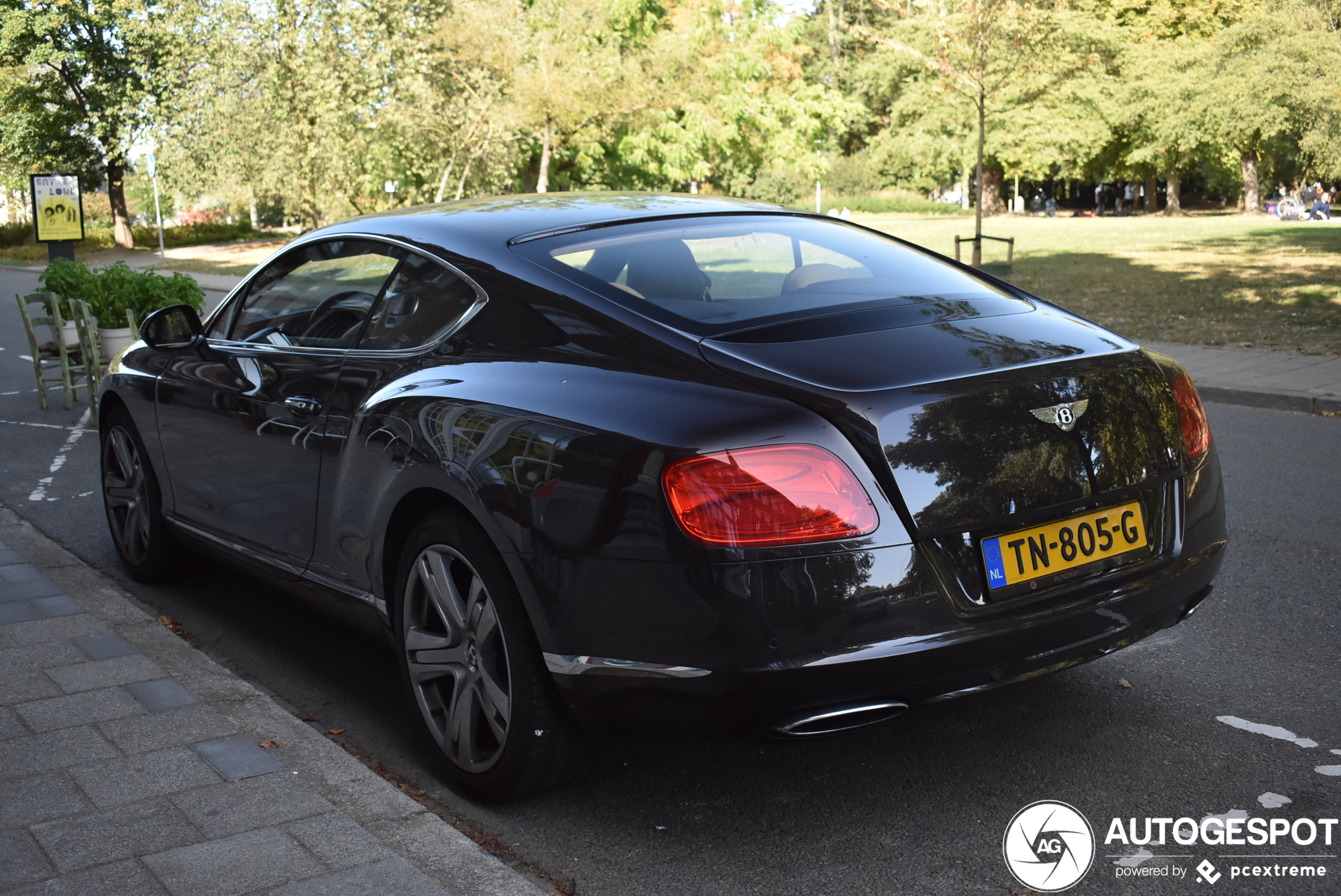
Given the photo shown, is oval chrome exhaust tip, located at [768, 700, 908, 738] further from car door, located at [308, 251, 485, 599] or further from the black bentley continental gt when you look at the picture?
car door, located at [308, 251, 485, 599]

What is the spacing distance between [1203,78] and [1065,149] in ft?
26.1

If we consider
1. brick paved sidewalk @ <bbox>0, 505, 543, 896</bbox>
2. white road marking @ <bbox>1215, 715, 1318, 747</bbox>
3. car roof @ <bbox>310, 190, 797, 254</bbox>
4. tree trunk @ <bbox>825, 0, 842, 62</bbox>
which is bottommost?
white road marking @ <bbox>1215, 715, 1318, 747</bbox>

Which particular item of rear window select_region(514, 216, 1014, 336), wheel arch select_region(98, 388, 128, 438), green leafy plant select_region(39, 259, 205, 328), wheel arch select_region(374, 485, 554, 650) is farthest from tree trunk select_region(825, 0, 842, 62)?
wheel arch select_region(374, 485, 554, 650)

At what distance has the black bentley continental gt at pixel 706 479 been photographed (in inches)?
107

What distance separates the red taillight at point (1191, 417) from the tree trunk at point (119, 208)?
5742cm

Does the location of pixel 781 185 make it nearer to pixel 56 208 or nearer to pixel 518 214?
pixel 56 208

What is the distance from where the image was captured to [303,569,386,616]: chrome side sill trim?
365 centimetres

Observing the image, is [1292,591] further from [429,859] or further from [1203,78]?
[1203,78]

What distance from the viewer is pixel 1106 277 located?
22.2m

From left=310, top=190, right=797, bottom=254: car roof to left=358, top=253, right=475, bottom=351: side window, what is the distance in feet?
0.33

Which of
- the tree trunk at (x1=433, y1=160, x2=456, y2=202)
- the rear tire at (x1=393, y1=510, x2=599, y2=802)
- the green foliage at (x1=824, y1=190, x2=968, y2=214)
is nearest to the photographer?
the rear tire at (x1=393, y1=510, x2=599, y2=802)

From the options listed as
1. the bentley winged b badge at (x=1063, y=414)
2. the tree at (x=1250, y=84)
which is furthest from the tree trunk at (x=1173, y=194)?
the bentley winged b badge at (x=1063, y=414)

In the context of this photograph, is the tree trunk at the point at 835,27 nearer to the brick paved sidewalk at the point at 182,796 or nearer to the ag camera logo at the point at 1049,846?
the brick paved sidewalk at the point at 182,796

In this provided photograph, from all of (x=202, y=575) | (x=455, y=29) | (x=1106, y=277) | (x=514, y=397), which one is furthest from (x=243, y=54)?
(x=514, y=397)
